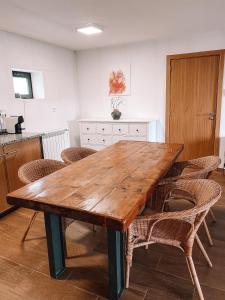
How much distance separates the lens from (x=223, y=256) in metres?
1.88

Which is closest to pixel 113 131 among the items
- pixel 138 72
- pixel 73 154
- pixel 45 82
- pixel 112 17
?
pixel 138 72

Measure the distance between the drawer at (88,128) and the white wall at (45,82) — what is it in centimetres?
37

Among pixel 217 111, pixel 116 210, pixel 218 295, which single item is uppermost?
pixel 217 111

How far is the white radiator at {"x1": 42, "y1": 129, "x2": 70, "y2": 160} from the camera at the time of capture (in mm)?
3637

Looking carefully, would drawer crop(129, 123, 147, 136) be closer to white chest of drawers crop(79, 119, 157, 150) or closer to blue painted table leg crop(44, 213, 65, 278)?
white chest of drawers crop(79, 119, 157, 150)

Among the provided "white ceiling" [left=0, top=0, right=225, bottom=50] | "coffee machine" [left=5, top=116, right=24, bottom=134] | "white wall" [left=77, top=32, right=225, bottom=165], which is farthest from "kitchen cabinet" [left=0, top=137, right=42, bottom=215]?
"white wall" [left=77, top=32, right=225, bottom=165]

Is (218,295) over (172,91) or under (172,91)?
under

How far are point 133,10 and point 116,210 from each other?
2430mm

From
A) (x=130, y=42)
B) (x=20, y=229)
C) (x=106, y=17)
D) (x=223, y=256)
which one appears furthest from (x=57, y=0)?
(x=223, y=256)

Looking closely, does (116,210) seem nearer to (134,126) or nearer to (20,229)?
(20,229)

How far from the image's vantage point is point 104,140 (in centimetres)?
441

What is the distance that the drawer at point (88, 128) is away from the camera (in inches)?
175

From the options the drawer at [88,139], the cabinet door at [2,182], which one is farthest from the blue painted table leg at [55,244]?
the drawer at [88,139]

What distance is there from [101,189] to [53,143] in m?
2.57
